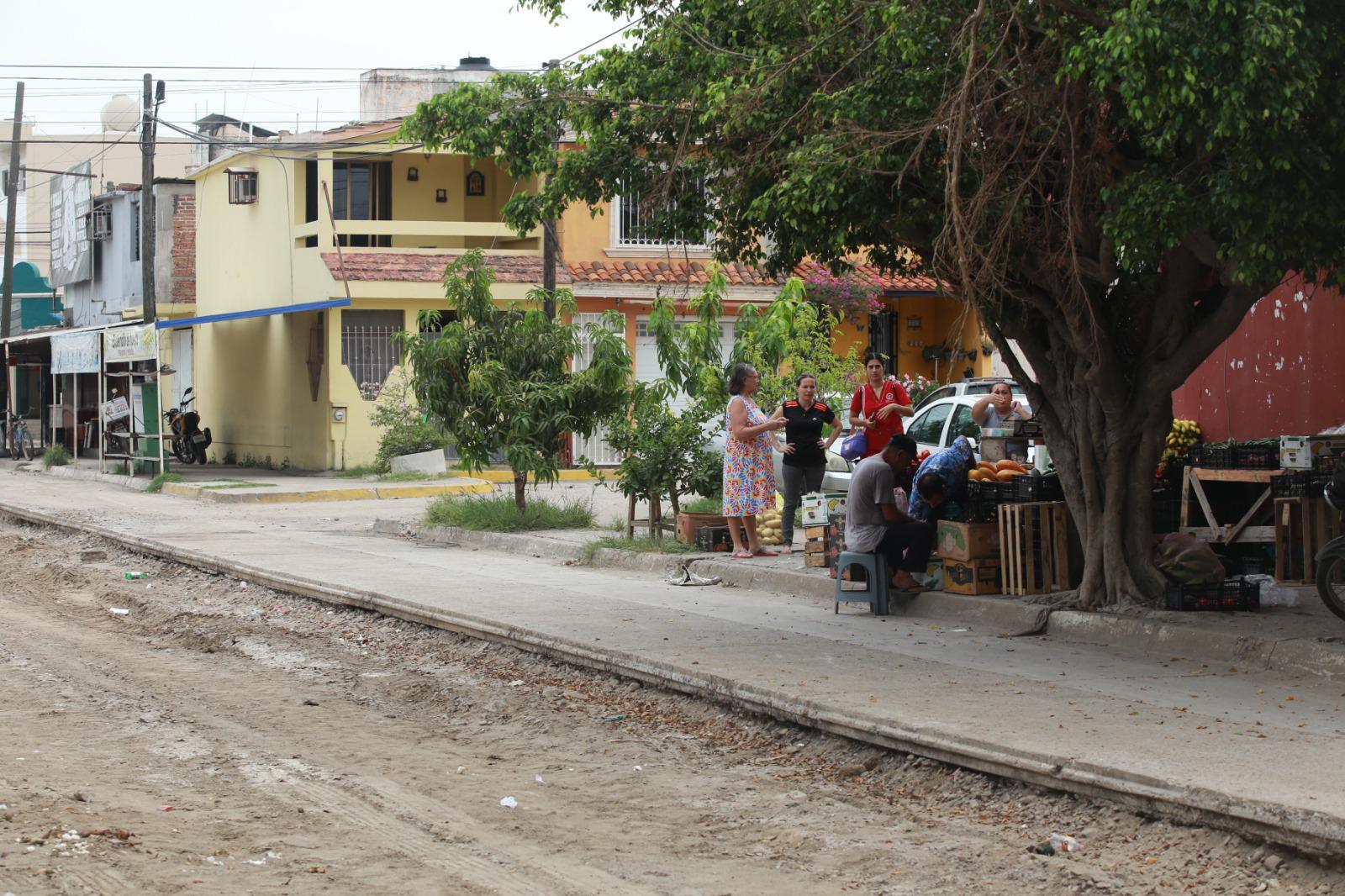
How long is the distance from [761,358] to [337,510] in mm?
9386

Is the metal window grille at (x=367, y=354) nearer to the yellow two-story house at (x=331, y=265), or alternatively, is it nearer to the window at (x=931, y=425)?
the yellow two-story house at (x=331, y=265)

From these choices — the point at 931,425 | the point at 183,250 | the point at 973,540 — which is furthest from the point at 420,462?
the point at 973,540

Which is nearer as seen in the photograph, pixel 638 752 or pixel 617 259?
pixel 638 752

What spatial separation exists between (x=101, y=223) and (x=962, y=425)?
3365 centimetres

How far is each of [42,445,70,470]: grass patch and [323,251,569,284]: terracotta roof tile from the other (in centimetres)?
1004

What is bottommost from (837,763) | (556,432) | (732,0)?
(837,763)

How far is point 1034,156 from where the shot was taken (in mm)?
10250

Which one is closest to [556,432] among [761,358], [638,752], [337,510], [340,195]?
[761,358]

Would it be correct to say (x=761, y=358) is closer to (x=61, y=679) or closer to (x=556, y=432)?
(x=556, y=432)

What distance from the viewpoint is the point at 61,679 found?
371 inches

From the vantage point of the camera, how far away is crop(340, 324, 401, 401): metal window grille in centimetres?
2897

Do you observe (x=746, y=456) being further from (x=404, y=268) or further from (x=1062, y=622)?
(x=404, y=268)

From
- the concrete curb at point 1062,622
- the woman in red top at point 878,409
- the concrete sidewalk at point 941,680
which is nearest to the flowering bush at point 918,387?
the woman in red top at point 878,409

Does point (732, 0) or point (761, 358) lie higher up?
point (732, 0)
